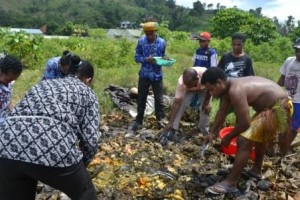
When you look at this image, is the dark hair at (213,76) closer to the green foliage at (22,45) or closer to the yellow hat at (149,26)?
the yellow hat at (149,26)

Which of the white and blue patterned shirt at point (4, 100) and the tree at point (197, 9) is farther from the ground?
the tree at point (197, 9)

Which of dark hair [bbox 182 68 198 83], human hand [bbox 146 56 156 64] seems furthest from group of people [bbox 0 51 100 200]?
human hand [bbox 146 56 156 64]

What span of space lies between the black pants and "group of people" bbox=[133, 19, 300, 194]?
1663 millimetres

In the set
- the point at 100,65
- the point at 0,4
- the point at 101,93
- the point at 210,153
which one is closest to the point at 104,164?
the point at 210,153

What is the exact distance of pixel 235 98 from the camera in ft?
11.7

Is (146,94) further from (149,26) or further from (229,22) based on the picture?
(229,22)

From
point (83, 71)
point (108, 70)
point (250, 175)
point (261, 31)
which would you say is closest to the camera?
point (83, 71)

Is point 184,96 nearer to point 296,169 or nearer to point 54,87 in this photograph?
point 296,169

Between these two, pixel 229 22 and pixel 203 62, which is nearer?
pixel 203 62

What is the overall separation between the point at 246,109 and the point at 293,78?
175 centimetres

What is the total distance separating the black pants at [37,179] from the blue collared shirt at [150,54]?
10.7 ft

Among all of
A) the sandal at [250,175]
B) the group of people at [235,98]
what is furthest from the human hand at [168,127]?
the sandal at [250,175]

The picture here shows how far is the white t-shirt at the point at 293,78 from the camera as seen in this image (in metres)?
4.91

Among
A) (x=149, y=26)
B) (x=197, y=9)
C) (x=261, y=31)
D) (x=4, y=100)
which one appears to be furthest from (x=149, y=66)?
(x=197, y=9)
